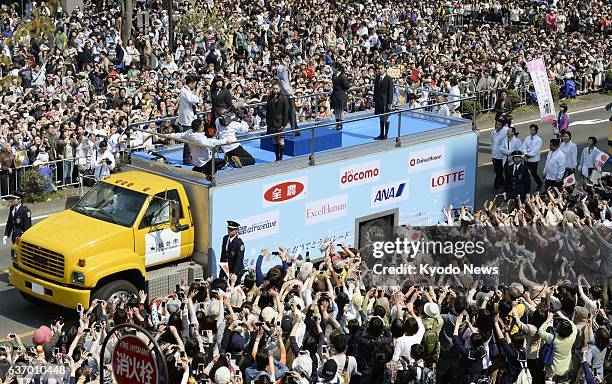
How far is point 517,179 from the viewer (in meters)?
23.6

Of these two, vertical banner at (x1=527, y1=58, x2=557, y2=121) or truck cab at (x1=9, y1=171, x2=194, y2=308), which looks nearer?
truck cab at (x1=9, y1=171, x2=194, y2=308)

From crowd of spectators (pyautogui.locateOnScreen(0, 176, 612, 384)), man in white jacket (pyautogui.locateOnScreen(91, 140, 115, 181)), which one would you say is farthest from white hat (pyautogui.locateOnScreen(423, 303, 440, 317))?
man in white jacket (pyautogui.locateOnScreen(91, 140, 115, 181))

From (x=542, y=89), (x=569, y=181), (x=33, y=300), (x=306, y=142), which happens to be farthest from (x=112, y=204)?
(x=542, y=89)

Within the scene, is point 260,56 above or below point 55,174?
above

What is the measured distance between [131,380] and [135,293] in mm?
7424

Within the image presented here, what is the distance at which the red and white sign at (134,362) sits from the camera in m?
9.85

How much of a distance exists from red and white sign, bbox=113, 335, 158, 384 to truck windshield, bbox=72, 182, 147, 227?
24.6ft

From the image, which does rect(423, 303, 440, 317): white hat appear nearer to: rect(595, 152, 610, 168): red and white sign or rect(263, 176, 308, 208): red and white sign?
rect(263, 176, 308, 208): red and white sign

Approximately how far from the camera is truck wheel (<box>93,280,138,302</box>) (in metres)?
17.0

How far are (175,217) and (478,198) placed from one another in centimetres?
915

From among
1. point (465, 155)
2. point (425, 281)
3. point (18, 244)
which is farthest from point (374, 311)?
point (465, 155)

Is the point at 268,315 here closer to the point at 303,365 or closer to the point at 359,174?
the point at 303,365

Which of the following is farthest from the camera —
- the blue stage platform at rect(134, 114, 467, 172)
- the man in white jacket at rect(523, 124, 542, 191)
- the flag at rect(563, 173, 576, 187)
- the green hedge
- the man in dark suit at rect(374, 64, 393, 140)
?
the man in white jacket at rect(523, 124, 542, 191)

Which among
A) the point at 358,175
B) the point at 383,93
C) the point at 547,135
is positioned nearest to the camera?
the point at 358,175
